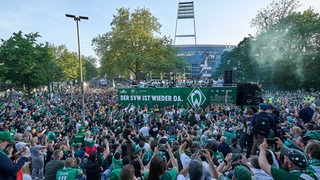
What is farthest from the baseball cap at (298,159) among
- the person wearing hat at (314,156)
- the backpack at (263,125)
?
the backpack at (263,125)

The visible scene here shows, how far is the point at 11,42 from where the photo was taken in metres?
31.7

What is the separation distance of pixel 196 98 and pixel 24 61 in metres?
23.1

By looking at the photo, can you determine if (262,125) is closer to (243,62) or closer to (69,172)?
(69,172)

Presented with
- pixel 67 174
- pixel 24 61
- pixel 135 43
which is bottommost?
pixel 67 174

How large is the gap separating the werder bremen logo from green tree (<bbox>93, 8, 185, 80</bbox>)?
57.0 ft

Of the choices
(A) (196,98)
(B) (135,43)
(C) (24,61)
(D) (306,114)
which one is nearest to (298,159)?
(D) (306,114)

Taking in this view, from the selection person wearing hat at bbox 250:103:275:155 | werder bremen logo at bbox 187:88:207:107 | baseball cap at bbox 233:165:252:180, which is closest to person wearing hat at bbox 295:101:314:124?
person wearing hat at bbox 250:103:275:155

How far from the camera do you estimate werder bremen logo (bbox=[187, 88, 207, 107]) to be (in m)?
22.0

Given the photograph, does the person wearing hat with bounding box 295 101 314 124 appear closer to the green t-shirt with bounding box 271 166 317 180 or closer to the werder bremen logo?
the green t-shirt with bounding box 271 166 317 180

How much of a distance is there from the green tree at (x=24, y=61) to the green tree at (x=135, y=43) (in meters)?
11.1

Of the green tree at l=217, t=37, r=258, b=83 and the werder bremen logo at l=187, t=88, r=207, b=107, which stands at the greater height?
the green tree at l=217, t=37, r=258, b=83

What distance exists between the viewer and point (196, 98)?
875 inches

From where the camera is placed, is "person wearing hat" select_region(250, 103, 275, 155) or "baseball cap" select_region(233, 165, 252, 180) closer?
"baseball cap" select_region(233, 165, 252, 180)

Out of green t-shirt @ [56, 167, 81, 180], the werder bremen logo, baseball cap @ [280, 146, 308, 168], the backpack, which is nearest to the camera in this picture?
baseball cap @ [280, 146, 308, 168]
